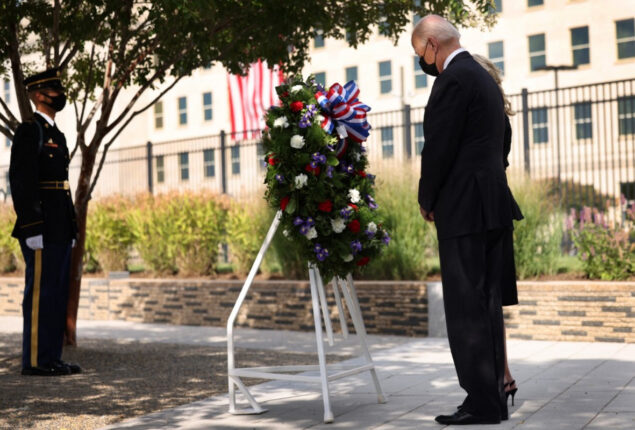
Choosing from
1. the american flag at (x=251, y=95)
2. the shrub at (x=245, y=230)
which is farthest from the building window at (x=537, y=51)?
the shrub at (x=245, y=230)

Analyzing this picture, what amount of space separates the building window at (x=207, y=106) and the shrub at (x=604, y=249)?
45684mm

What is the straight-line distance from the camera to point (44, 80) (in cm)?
822

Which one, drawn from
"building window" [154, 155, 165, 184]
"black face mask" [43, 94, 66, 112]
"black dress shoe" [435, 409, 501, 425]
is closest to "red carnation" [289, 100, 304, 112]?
"black dress shoe" [435, 409, 501, 425]

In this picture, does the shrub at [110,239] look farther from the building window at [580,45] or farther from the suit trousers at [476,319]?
the building window at [580,45]

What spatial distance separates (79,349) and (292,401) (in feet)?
12.5

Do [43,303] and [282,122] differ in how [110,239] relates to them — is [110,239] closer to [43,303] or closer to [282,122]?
[43,303]

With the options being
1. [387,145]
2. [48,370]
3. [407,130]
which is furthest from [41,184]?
[387,145]

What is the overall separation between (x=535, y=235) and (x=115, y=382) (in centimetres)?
579

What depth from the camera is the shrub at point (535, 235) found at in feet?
36.4

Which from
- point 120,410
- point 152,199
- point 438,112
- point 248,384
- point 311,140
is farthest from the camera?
point 152,199

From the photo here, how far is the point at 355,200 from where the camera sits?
20.4 ft

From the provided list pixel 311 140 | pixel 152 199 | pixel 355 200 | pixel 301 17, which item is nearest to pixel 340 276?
pixel 355 200

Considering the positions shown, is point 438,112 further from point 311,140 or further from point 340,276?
point 340,276

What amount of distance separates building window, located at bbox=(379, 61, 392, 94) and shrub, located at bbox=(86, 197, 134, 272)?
3267 centimetres
